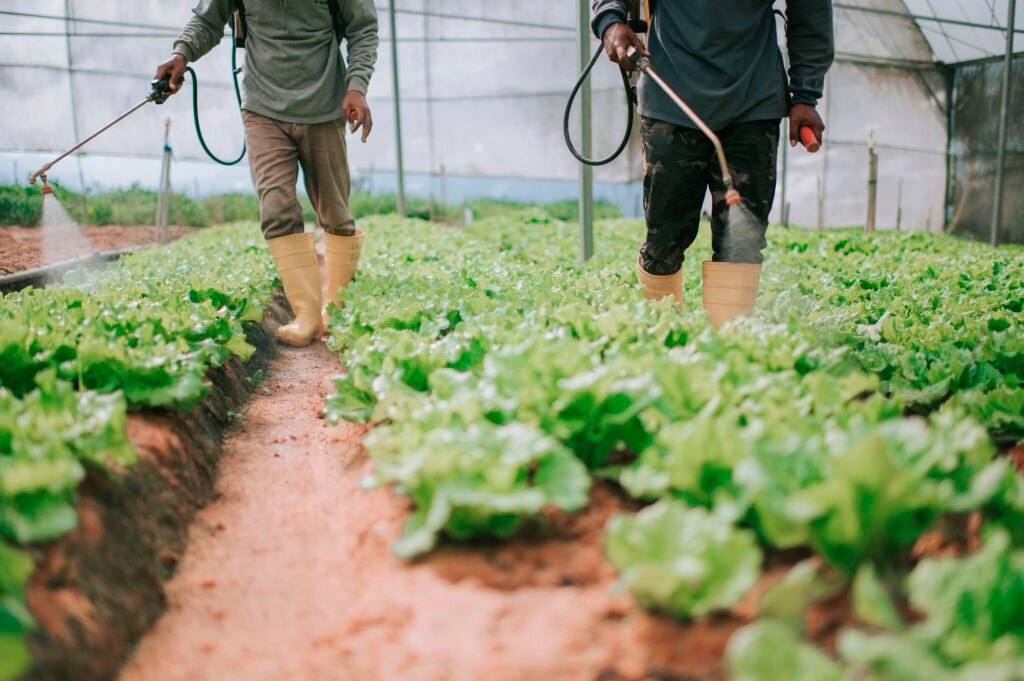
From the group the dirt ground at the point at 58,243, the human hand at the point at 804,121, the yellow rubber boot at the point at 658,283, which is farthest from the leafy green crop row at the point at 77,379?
the dirt ground at the point at 58,243

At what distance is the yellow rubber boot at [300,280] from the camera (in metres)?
4.58

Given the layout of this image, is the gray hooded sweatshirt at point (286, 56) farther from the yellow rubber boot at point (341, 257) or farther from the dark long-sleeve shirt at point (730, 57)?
the dark long-sleeve shirt at point (730, 57)

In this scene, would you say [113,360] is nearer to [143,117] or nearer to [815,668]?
[815,668]

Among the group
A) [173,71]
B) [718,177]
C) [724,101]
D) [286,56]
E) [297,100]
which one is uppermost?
[286,56]

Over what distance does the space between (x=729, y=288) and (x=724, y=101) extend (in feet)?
2.47

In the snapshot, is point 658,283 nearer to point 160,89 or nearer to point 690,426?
point 690,426

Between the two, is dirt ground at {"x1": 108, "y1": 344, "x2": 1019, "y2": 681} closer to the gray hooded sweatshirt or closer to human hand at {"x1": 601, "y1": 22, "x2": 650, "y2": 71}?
human hand at {"x1": 601, "y1": 22, "x2": 650, "y2": 71}

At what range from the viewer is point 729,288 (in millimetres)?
3467

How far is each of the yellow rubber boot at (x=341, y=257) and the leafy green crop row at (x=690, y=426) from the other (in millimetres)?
1320

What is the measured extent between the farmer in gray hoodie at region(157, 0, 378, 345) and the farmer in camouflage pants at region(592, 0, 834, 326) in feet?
5.48

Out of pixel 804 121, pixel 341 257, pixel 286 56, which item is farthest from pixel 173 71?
pixel 804 121

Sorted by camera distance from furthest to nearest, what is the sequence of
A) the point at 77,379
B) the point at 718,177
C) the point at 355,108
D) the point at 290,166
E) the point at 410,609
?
the point at 290,166 < the point at 355,108 < the point at 718,177 < the point at 77,379 < the point at 410,609

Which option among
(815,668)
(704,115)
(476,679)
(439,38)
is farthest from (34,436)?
(439,38)

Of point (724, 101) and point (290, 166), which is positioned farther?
point (290, 166)
